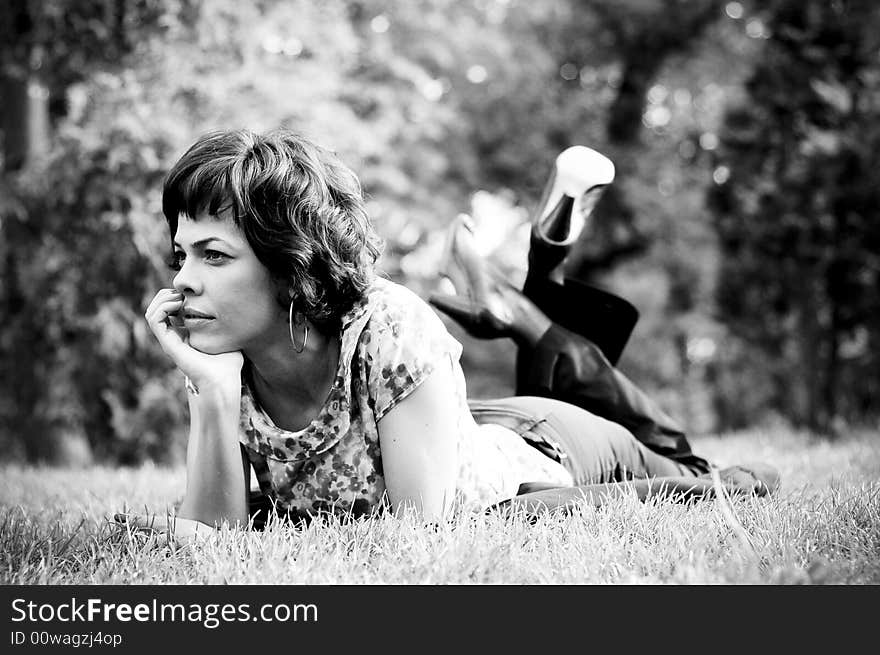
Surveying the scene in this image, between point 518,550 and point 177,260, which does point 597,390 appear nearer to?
point 518,550

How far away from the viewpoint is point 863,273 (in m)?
7.02

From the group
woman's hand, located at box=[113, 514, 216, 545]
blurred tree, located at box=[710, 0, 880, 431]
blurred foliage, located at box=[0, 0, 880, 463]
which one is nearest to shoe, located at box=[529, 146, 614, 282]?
blurred foliage, located at box=[0, 0, 880, 463]

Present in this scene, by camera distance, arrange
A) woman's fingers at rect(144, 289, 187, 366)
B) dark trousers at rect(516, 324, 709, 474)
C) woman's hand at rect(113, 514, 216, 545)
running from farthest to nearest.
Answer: dark trousers at rect(516, 324, 709, 474) → woman's fingers at rect(144, 289, 187, 366) → woman's hand at rect(113, 514, 216, 545)

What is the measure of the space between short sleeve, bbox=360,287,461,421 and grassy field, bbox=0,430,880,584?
35 cm

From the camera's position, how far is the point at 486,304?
376 cm

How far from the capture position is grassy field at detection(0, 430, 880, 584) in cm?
194

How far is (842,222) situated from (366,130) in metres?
4.50

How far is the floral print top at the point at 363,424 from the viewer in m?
2.47

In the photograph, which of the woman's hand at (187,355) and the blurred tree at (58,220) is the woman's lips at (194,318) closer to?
the woman's hand at (187,355)

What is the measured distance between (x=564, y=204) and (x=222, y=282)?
1.85 meters

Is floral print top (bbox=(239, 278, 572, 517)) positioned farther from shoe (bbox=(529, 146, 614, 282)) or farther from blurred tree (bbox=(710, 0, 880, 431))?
blurred tree (bbox=(710, 0, 880, 431))

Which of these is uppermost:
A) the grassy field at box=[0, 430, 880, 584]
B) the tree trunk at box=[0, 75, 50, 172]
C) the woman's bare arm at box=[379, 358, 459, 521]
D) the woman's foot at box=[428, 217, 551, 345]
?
the tree trunk at box=[0, 75, 50, 172]

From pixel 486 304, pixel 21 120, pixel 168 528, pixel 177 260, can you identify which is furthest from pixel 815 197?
pixel 21 120
